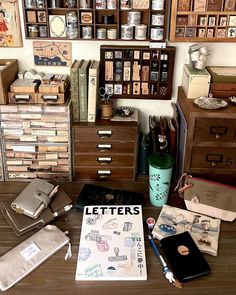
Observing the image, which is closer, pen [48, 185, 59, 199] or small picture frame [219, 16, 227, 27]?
pen [48, 185, 59, 199]

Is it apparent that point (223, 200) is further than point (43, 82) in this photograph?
No

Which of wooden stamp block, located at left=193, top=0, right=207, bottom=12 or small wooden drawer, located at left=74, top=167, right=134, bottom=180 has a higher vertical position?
wooden stamp block, located at left=193, top=0, right=207, bottom=12

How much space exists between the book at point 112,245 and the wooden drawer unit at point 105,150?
0.35m

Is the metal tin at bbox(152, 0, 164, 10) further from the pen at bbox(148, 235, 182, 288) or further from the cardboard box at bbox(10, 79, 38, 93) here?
the pen at bbox(148, 235, 182, 288)

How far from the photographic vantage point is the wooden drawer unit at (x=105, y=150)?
180cm

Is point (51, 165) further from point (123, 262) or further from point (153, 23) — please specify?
point (153, 23)

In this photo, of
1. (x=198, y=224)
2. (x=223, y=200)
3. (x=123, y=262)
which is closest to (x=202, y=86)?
(x=223, y=200)

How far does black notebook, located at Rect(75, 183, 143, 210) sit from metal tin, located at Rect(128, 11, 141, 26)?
83 cm

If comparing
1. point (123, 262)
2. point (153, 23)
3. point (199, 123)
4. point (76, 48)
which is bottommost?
point (123, 262)

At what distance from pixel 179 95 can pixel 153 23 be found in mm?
401

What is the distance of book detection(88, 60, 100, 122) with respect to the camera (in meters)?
1.75

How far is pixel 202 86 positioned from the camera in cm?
175

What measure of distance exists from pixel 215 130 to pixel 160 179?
0.33 m

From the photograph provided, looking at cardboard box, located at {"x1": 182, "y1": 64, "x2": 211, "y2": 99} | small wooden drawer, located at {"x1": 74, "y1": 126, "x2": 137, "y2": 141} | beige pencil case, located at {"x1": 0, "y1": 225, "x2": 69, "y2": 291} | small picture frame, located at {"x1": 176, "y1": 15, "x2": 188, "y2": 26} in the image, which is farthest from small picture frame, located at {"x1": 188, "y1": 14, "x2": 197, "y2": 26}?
beige pencil case, located at {"x1": 0, "y1": 225, "x2": 69, "y2": 291}
